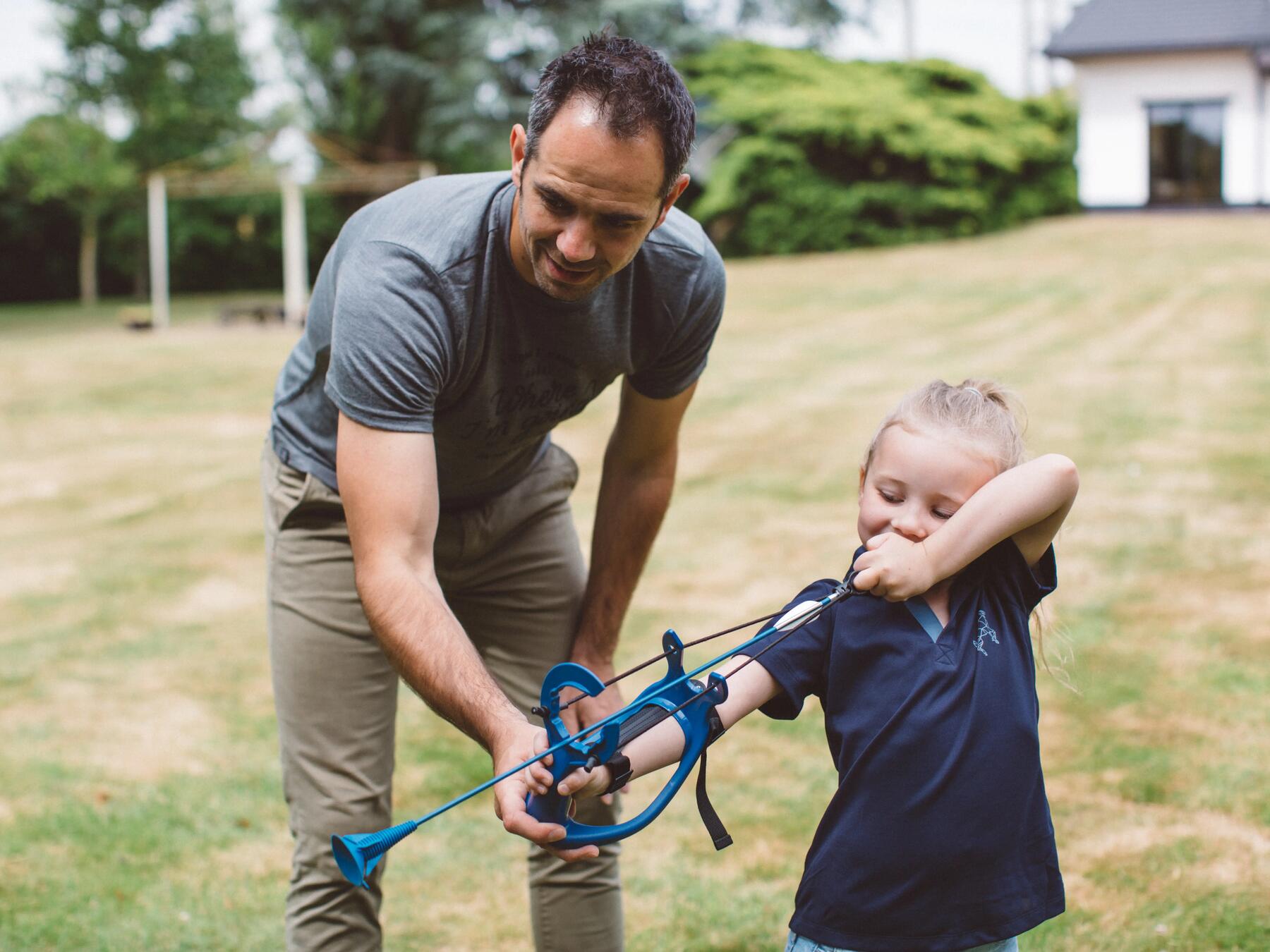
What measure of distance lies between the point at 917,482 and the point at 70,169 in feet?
87.8

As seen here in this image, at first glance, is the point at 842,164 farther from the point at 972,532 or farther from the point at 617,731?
the point at 617,731

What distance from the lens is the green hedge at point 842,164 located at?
864 inches

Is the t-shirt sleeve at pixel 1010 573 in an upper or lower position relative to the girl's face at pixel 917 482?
lower

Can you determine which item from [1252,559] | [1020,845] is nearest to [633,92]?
[1020,845]

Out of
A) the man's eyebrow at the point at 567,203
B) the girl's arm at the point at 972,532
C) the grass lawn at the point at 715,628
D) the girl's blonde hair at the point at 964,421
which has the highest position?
the man's eyebrow at the point at 567,203

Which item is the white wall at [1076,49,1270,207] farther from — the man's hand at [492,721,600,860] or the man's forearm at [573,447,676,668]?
the man's hand at [492,721,600,860]

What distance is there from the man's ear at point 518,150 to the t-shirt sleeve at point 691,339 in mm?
491

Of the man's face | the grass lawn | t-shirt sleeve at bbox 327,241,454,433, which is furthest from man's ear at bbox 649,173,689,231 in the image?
the grass lawn

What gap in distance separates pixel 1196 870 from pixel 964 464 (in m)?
2.21

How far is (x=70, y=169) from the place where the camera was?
25.7 m

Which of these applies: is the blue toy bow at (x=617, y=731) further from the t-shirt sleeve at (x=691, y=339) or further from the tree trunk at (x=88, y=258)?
the tree trunk at (x=88, y=258)

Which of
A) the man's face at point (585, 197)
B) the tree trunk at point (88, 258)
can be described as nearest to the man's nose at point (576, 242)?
the man's face at point (585, 197)

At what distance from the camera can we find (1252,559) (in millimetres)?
6699

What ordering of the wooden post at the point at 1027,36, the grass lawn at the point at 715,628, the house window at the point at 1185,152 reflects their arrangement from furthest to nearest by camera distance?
1. the wooden post at the point at 1027,36
2. the house window at the point at 1185,152
3. the grass lawn at the point at 715,628
